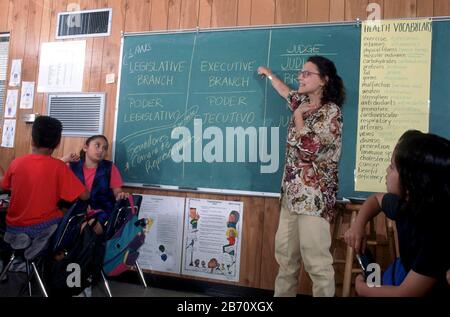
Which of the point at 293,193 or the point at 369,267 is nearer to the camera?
the point at 369,267

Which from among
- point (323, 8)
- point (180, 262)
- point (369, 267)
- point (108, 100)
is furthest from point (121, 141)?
point (369, 267)

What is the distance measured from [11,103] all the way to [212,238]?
2210 mm

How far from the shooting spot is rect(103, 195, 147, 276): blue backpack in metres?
2.45

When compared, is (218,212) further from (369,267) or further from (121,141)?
(369,267)

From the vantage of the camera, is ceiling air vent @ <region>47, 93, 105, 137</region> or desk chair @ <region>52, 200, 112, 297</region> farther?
ceiling air vent @ <region>47, 93, 105, 137</region>

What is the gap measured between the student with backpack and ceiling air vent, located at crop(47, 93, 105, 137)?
1.04m

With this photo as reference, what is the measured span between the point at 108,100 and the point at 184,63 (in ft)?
2.33

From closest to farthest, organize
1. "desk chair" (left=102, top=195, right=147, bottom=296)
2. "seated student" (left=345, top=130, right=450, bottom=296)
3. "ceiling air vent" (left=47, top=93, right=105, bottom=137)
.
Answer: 1. "seated student" (left=345, top=130, right=450, bottom=296)
2. "desk chair" (left=102, top=195, right=147, bottom=296)
3. "ceiling air vent" (left=47, top=93, right=105, bottom=137)

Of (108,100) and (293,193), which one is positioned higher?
(108,100)

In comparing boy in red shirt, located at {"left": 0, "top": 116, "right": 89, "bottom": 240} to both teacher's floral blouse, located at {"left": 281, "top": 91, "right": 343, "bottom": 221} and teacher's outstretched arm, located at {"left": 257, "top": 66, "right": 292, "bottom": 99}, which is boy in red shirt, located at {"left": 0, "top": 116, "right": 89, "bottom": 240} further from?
teacher's outstretched arm, located at {"left": 257, "top": 66, "right": 292, "bottom": 99}

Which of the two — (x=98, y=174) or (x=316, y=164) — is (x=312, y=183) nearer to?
(x=316, y=164)

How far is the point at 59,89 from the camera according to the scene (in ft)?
11.3

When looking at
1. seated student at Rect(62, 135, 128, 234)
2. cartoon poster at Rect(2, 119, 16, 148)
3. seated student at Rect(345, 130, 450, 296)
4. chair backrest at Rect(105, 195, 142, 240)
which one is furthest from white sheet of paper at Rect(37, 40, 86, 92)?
seated student at Rect(345, 130, 450, 296)
